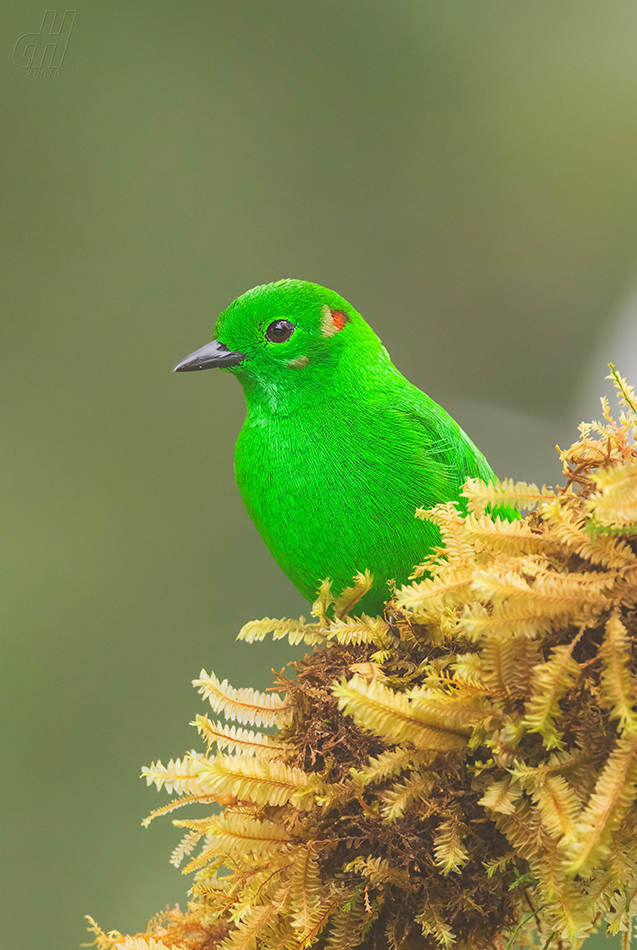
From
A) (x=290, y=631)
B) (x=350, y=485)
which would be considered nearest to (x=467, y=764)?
(x=290, y=631)

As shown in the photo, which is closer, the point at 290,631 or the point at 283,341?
the point at 290,631

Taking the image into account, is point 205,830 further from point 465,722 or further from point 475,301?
point 475,301

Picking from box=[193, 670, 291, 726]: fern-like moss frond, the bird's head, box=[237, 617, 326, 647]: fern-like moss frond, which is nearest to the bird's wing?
the bird's head

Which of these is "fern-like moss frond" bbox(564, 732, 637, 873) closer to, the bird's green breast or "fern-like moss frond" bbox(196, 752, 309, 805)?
"fern-like moss frond" bbox(196, 752, 309, 805)

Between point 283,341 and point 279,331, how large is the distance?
21mm

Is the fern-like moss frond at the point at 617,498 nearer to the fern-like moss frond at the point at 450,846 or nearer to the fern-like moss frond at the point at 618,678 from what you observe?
the fern-like moss frond at the point at 618,678

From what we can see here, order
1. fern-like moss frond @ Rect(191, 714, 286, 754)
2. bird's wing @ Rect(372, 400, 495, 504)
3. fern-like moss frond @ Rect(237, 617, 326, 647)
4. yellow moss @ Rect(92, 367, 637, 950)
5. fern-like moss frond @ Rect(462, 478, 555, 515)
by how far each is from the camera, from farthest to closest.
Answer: bird's wing @ Rect(372, 400, 495, 504) < fern-like moss frond @ Rect(237, 617, 326, 647) < fern-like moss frond @ Rect(191, 714, 286, 754) < fern-like moss frond @ Rect(462, 478, 555, 515) < yellow moss @ Rect(92, 367, 637, 950)

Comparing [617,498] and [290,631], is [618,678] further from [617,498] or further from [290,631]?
[290,631]

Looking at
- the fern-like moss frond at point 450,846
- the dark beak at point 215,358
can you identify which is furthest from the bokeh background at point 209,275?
the fern-like moss frond at point 450,846

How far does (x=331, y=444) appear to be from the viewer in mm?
1408

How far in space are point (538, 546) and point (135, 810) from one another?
307 cm

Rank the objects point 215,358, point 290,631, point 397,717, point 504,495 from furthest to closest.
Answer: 1. point 215,358
2. point 290,631
3. point 504,495
4. point 397,717

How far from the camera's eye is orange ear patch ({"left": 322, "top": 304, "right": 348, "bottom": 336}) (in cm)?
152

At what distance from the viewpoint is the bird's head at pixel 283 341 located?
1.49 metres
